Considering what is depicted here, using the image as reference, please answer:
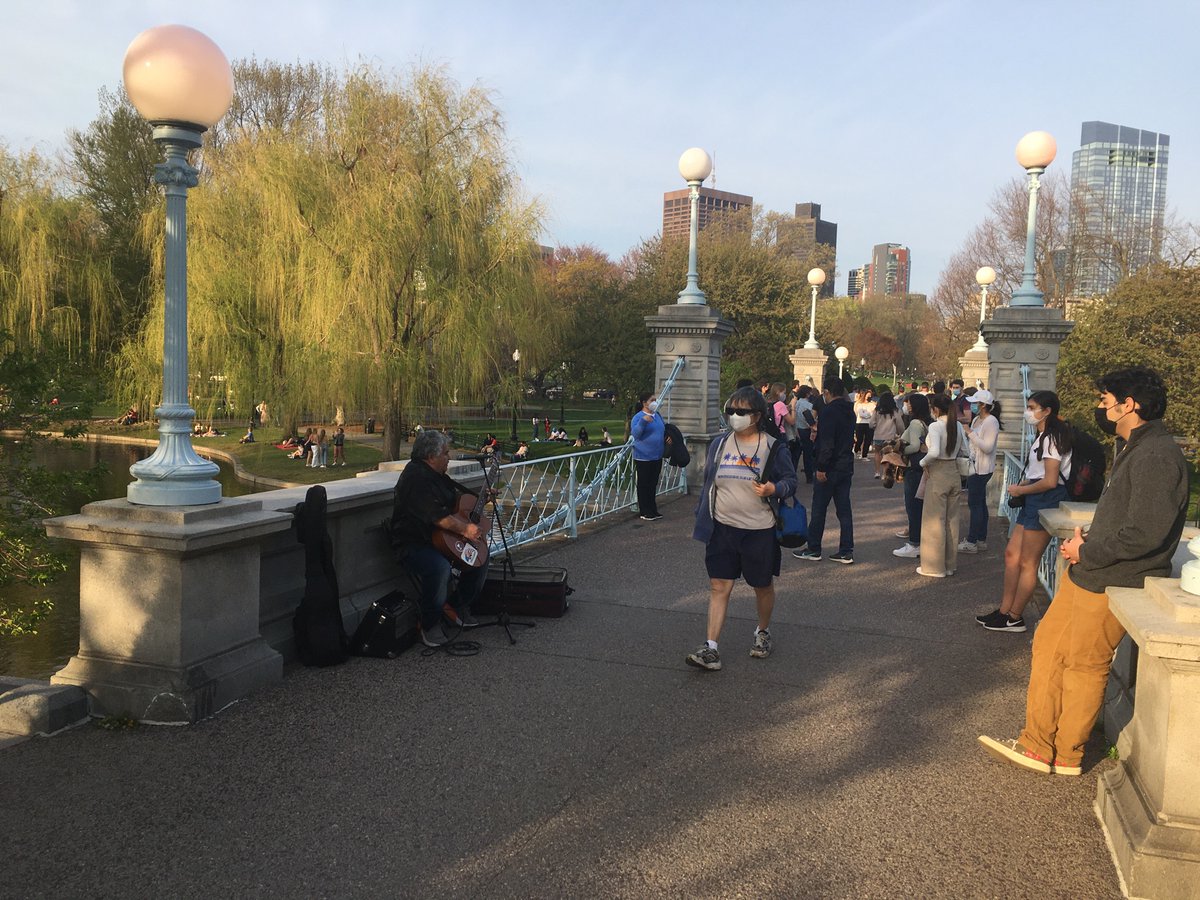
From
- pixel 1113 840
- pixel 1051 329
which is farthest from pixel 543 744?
pixel 1051 329

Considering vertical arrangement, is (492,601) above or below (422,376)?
below

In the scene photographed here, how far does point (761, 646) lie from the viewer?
5.71 meters

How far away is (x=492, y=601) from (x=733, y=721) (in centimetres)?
240

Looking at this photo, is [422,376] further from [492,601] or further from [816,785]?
[816,785]

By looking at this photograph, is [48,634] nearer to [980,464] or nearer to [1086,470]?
[1086,470]

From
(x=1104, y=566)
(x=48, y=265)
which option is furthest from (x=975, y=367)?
(x=48, y=265)

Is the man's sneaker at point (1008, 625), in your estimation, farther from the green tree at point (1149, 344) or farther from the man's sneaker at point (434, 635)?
the green tree at point (1149, 344)

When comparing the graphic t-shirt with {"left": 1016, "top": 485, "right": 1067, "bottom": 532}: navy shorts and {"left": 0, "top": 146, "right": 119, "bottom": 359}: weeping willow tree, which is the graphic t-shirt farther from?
{"left": 0, "top": 146, "right": 119, "bottom": 359}: weeping willow tree

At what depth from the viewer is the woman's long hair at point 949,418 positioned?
26.0 feet

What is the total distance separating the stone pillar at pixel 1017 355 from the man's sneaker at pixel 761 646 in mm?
8535

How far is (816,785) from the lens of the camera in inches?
155

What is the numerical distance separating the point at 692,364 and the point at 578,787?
34.8 feet

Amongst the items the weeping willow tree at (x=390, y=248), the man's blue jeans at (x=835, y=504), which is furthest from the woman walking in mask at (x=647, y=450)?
the weeping willow tree at (x=390, y=248)

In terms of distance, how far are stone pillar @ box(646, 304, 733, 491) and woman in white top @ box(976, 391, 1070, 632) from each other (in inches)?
292
